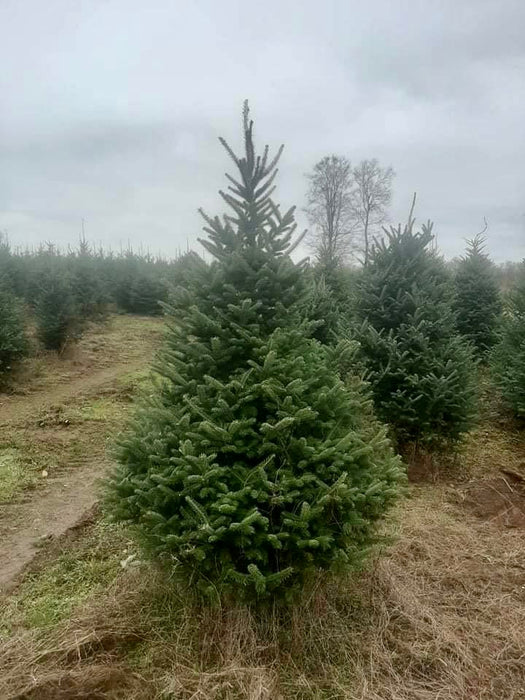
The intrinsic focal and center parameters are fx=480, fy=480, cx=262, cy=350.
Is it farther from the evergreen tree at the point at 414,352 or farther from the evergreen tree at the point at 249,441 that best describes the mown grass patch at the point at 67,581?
the evergreen tree at the point at 414,352

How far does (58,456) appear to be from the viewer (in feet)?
21.9

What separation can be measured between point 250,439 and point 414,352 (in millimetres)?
3691

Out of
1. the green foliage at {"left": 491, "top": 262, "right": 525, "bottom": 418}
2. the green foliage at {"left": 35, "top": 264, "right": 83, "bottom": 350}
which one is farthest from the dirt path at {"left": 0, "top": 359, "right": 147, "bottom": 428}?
the green foliage at {"left": 491, "top": 262, "right": 525, "bottom": 418}

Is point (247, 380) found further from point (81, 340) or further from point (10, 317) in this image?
point (81, 340)

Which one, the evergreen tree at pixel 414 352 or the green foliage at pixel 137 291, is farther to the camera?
the green foliage at pixel 137 291

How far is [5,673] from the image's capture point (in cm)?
261

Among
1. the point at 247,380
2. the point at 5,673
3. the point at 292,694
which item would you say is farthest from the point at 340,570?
the point at 5,673

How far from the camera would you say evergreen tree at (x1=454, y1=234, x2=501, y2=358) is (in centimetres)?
1124

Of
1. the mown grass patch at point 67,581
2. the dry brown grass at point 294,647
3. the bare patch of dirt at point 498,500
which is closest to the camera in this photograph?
the dry brown grass at point 294,647

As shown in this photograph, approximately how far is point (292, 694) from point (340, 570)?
0.67 meters

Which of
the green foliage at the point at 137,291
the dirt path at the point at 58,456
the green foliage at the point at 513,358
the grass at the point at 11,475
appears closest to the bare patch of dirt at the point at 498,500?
the green foliage at the point at 513,358

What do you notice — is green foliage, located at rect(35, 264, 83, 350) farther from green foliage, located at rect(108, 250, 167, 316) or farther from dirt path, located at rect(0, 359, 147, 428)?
green foliage, located at rect(108, 250, 167, 316)

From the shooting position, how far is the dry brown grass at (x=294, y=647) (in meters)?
2.52

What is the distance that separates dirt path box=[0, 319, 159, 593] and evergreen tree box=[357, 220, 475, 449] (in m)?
3.62
